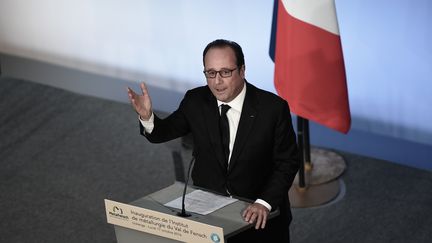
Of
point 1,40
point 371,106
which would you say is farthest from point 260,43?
point 1,40

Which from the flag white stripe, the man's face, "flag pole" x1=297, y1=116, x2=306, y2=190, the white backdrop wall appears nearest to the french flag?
the flag white stripe

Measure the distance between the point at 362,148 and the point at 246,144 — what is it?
9.86 feet

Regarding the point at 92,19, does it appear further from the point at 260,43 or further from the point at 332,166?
the point at 332,166

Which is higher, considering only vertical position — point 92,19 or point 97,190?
point 92,19

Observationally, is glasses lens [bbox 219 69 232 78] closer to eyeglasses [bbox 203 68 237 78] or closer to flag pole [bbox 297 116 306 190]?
eyeglasses [bbox 203 68 237 78]

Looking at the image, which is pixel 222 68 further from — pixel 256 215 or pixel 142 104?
pixel 256 215

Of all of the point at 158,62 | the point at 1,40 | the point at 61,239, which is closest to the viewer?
the point at 61,239

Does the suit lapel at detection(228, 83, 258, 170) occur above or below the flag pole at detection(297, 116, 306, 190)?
above

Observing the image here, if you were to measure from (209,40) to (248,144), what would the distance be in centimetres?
363

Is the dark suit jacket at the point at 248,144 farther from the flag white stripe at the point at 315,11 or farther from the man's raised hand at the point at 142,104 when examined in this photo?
the flag white stripe at the point at 315,11

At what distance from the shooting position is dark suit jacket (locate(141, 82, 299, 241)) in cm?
360

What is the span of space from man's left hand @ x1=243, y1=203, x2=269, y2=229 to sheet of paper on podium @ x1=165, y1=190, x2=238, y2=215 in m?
0.12

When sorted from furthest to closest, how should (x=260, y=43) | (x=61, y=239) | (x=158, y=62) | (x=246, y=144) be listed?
(x=158, y=62) → (x=260, y=43) → (x=61, y=239) → (x=246, y=144)

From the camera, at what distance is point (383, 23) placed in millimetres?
6070
